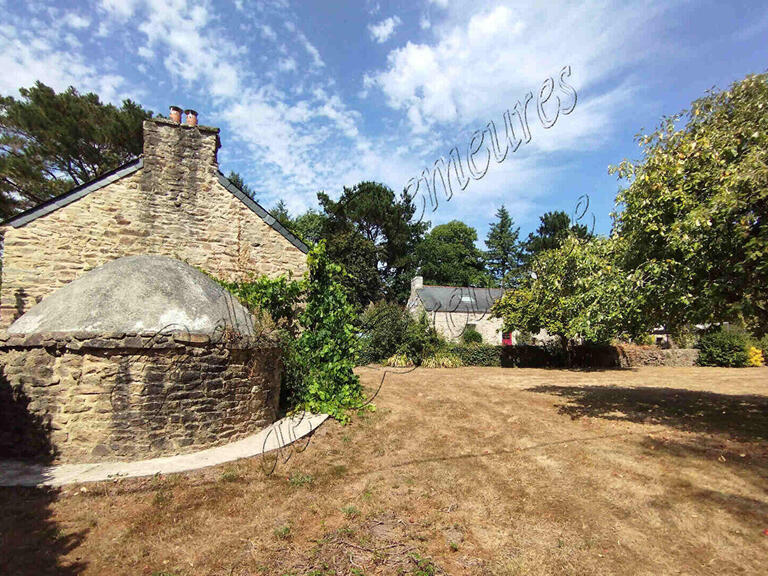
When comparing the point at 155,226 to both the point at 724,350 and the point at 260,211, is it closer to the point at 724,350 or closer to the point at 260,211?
the point at 260,211

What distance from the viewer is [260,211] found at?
34.3 feet

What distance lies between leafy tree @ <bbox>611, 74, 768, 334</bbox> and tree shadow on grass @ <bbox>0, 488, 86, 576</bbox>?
972cm

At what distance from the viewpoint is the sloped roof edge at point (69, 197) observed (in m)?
8.16

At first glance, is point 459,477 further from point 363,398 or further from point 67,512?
point 67,512

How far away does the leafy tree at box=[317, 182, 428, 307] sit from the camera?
3388 centimetres

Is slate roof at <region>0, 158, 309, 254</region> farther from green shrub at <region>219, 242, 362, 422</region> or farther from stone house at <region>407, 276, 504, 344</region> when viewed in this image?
stone house at <region>407, 276, 504, 344</region>

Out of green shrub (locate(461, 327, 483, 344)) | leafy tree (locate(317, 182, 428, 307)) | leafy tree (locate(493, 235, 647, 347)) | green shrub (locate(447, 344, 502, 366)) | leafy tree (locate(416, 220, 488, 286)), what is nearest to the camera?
leafy tree (locate(493, 235, 647, 347))

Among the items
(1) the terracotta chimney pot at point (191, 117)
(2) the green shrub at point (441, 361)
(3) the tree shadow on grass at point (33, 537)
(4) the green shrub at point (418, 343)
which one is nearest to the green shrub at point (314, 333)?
(1) the terracotta chimney pot at point (191, 117)

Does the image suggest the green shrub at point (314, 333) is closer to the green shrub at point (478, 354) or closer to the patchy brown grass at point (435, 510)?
the patchy brown grass at point (435, 510)

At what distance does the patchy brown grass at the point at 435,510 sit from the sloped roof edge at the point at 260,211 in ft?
18.0

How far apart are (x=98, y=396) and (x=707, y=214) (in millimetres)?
10557

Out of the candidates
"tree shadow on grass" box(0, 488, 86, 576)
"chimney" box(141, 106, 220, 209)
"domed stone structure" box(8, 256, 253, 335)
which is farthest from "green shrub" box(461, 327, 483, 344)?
"tree shadow on grass" box(0, 488, 86, 576)

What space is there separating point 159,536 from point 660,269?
30.0 ft

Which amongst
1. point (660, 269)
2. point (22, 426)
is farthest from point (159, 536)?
point (660, 269)
